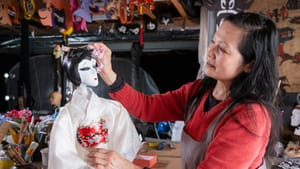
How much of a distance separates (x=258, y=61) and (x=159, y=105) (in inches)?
16.3

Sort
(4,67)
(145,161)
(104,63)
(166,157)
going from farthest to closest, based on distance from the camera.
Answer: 1. (4,67)
2. (166,157)
3. (145,161)
4. (104,63)

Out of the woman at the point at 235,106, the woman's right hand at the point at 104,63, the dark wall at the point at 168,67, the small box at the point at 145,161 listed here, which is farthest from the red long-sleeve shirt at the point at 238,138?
the dark wall at the point at 168,67

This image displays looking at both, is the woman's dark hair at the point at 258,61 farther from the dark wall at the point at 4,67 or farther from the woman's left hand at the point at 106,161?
the dark wall at the point at 4,67

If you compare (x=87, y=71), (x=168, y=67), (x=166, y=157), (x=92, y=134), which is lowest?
(x=166, y=157)

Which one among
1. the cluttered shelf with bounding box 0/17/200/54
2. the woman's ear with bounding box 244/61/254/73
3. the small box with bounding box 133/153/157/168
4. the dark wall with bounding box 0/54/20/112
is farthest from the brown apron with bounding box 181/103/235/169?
the dark wall with bounding box 0/54/20/112

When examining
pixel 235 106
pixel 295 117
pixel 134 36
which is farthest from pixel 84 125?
pixel 134 36

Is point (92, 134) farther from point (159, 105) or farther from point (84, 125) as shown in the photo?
point (159, 105)

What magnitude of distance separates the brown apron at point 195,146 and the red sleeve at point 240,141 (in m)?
0.05

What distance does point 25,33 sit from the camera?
3475 mm

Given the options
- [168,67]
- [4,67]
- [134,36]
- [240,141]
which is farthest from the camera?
[4,67]

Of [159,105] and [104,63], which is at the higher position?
[104,63]

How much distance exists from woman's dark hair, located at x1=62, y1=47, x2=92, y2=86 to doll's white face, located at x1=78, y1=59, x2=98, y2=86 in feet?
0.04

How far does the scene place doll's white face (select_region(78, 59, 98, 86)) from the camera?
3.62ft

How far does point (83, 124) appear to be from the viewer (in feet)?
3.89
